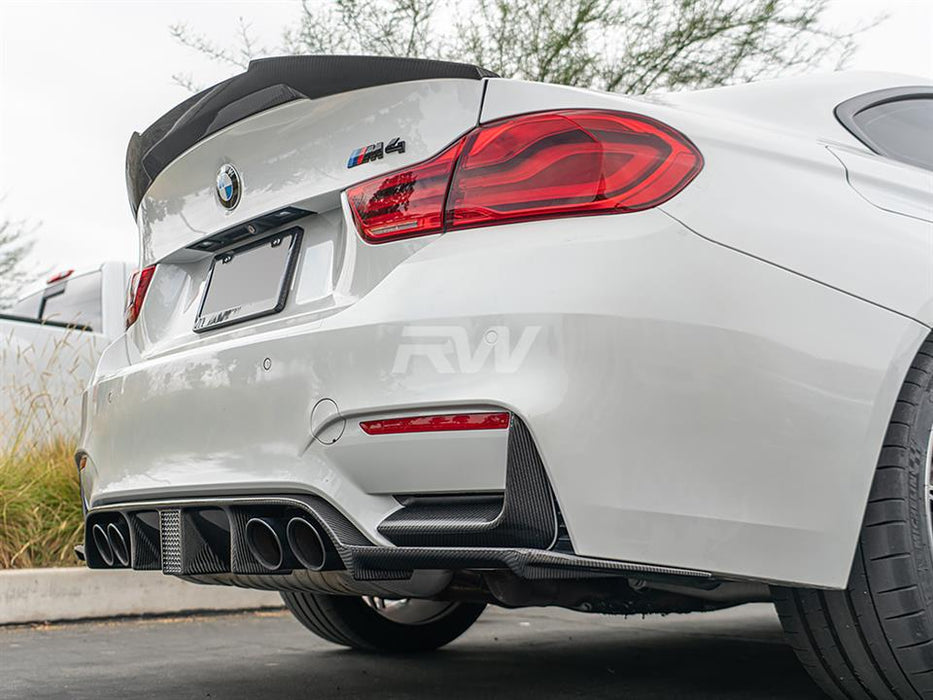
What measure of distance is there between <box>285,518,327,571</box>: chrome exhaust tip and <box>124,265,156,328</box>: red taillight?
1.04m

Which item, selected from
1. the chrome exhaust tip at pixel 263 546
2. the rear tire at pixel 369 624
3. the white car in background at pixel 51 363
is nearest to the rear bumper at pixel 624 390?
the chrome exhaust tip at pixel 263 546

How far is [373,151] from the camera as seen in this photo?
244cm

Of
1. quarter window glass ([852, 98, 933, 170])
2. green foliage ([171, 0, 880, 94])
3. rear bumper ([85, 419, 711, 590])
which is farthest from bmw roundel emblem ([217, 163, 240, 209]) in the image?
green foliage ([171, 0, 880, 94])

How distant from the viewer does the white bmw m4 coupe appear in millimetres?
2098

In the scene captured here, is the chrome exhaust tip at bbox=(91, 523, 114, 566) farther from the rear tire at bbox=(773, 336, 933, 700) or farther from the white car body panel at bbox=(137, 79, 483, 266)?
the rear tire at bbox=(773, 336, 933, 700)

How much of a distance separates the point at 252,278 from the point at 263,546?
63 cm

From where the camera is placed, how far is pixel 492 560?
2.10m

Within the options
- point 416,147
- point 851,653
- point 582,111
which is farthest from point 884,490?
point 416,147

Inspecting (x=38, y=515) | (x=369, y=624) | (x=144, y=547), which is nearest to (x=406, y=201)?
(x=144, y=547)

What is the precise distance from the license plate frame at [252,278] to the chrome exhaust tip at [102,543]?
0.60 meters

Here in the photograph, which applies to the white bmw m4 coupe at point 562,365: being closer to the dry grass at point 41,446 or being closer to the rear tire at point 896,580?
the rear tire at point 896,580

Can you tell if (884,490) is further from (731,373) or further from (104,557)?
(104,557)

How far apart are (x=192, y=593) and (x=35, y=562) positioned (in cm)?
76

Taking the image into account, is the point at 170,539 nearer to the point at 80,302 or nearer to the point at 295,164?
the point at 295,164
